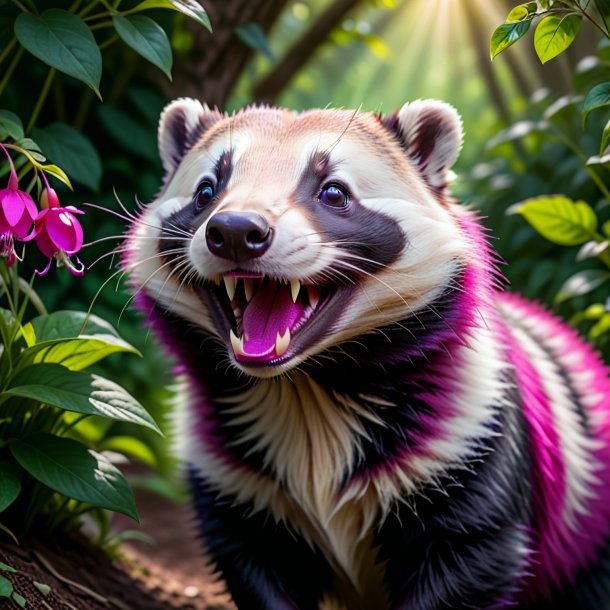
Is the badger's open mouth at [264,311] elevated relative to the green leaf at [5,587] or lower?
elevated

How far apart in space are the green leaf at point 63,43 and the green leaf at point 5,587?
110cm

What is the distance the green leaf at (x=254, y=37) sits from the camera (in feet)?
12.0

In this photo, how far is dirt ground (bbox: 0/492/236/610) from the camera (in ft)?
7.14

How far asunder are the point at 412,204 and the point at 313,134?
0.29 meters

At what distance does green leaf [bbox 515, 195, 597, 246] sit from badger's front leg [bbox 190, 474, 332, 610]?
4.31ft

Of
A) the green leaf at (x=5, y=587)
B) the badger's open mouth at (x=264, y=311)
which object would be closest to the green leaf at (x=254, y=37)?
the badger's open mouth at (x=264, y=311)

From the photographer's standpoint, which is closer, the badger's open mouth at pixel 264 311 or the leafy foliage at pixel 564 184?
the badger's open mouth at pixel 264 311

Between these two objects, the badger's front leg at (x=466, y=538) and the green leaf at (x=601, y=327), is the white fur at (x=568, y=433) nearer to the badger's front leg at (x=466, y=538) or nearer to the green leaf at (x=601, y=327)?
the badger's front leg at (x=466, y=538)

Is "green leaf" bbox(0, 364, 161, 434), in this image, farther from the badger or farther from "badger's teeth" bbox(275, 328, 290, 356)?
"badger's teeth" bbox(275, 328, 290, 356)

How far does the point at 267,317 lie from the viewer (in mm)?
2004

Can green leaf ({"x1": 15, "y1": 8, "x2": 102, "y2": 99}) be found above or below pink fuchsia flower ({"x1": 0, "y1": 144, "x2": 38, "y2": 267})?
above

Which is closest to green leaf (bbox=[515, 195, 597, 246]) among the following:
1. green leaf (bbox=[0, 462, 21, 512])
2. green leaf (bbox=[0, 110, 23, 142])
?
green leaf (bbox=[0, 110, 23, 142])

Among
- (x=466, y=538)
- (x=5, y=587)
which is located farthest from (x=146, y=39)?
(x=466, y=538)

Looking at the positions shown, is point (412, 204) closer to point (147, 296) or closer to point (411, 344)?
point (411, 344)
